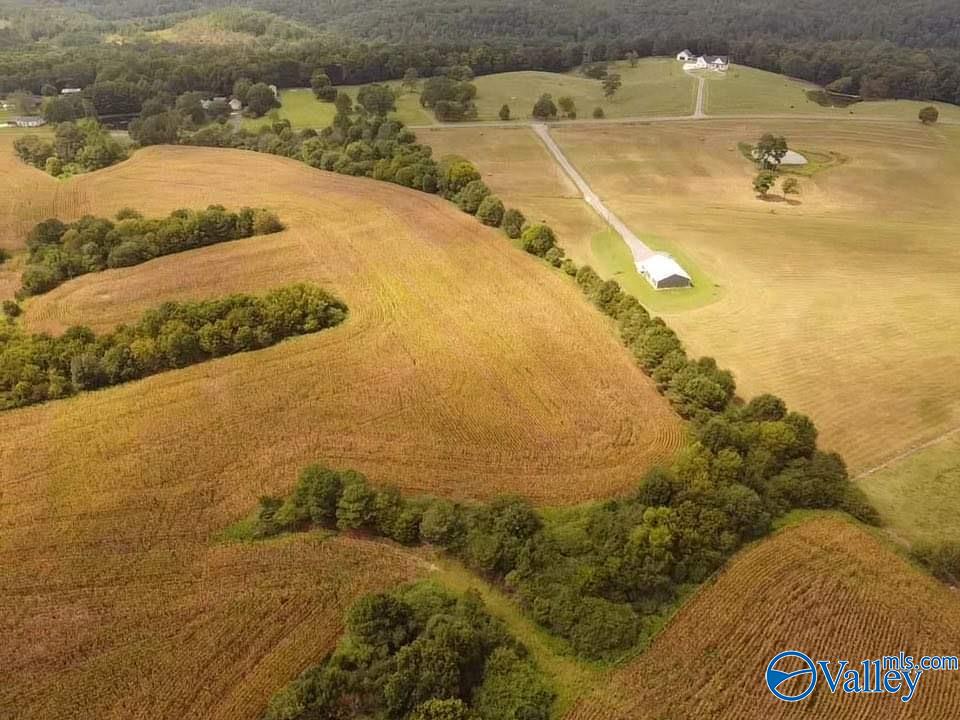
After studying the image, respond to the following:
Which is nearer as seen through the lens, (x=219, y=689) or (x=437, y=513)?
(x=219, y=689)

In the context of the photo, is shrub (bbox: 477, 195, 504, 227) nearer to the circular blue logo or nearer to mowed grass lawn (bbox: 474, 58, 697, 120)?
mowed grass lawn (bbox: 474, 58, 697, 120)

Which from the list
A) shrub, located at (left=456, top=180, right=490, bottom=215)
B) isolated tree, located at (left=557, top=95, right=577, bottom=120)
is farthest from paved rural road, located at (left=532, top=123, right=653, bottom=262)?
shrub, located at (left=456, top=180, right=490, bottom=215)

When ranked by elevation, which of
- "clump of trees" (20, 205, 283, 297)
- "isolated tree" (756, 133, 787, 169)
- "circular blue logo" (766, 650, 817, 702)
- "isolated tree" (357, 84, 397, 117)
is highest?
"isolated tree" (357, 84, 397, 117)

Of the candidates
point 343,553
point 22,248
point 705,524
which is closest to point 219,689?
point 343,553

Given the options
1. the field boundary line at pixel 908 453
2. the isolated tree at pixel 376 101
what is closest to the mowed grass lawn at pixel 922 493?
the field boundary line at pixel 908 453

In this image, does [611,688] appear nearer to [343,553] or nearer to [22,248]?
[343,553]

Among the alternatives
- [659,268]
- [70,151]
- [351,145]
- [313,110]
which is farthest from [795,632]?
[313,110]
